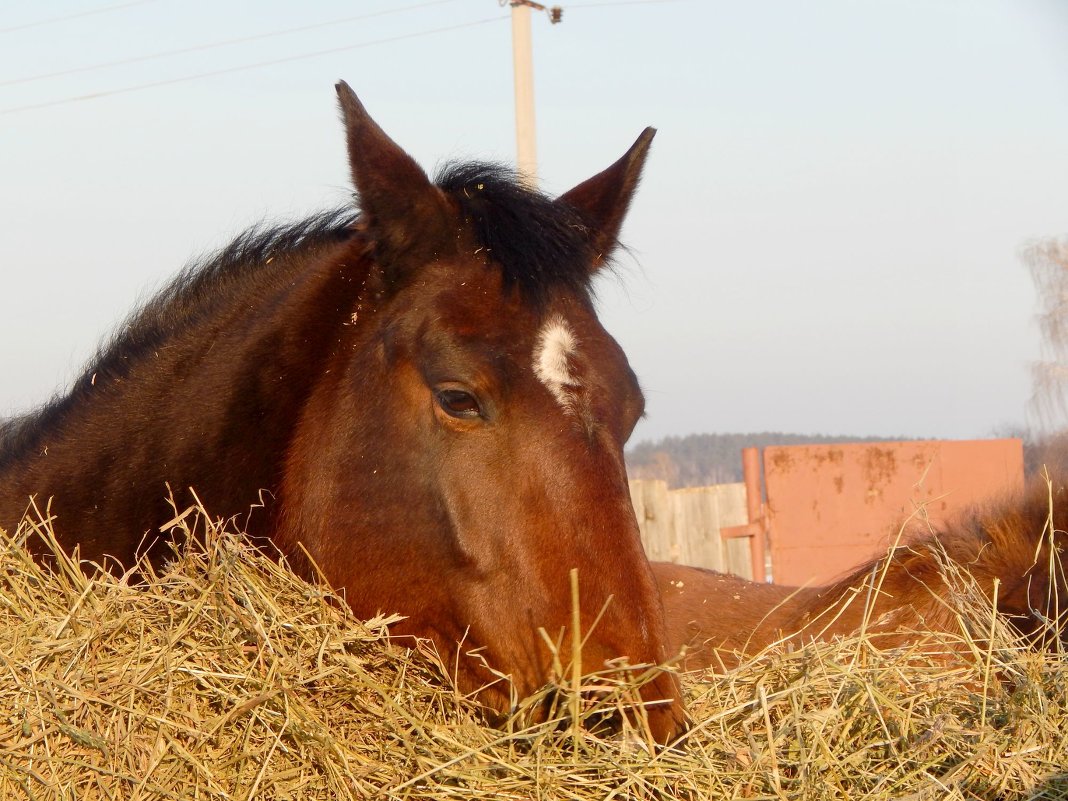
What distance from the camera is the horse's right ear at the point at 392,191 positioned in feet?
9.71

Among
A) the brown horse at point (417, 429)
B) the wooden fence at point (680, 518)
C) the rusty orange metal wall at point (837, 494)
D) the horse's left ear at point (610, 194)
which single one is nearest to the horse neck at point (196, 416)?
the brown horse at point (417, 429)

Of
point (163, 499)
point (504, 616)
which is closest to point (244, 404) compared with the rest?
point (163, 499)

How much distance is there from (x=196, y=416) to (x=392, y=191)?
0.86 metres

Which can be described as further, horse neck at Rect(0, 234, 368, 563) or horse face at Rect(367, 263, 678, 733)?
horse neck at Rect(0, 234, 368, 563)

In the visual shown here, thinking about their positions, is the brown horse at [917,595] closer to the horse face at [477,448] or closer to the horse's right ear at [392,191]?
the horse face at [477,448]

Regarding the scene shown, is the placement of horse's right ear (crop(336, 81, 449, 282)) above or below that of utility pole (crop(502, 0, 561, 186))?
below

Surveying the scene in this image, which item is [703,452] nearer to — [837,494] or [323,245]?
[837,494]

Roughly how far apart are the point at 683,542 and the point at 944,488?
13.0ft

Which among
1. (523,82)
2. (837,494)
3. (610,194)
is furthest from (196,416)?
(523,82)

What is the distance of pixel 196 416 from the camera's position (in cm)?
307

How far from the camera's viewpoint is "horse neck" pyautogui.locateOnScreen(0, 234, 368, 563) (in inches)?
116

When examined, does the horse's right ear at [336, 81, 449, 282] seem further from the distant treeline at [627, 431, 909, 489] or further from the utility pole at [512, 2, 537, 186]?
the distant treeline at [627, 431, 909, 489]

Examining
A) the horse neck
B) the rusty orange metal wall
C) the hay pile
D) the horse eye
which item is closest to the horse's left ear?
the horse neck

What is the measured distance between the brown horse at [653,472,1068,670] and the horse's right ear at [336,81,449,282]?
6.16 ft
